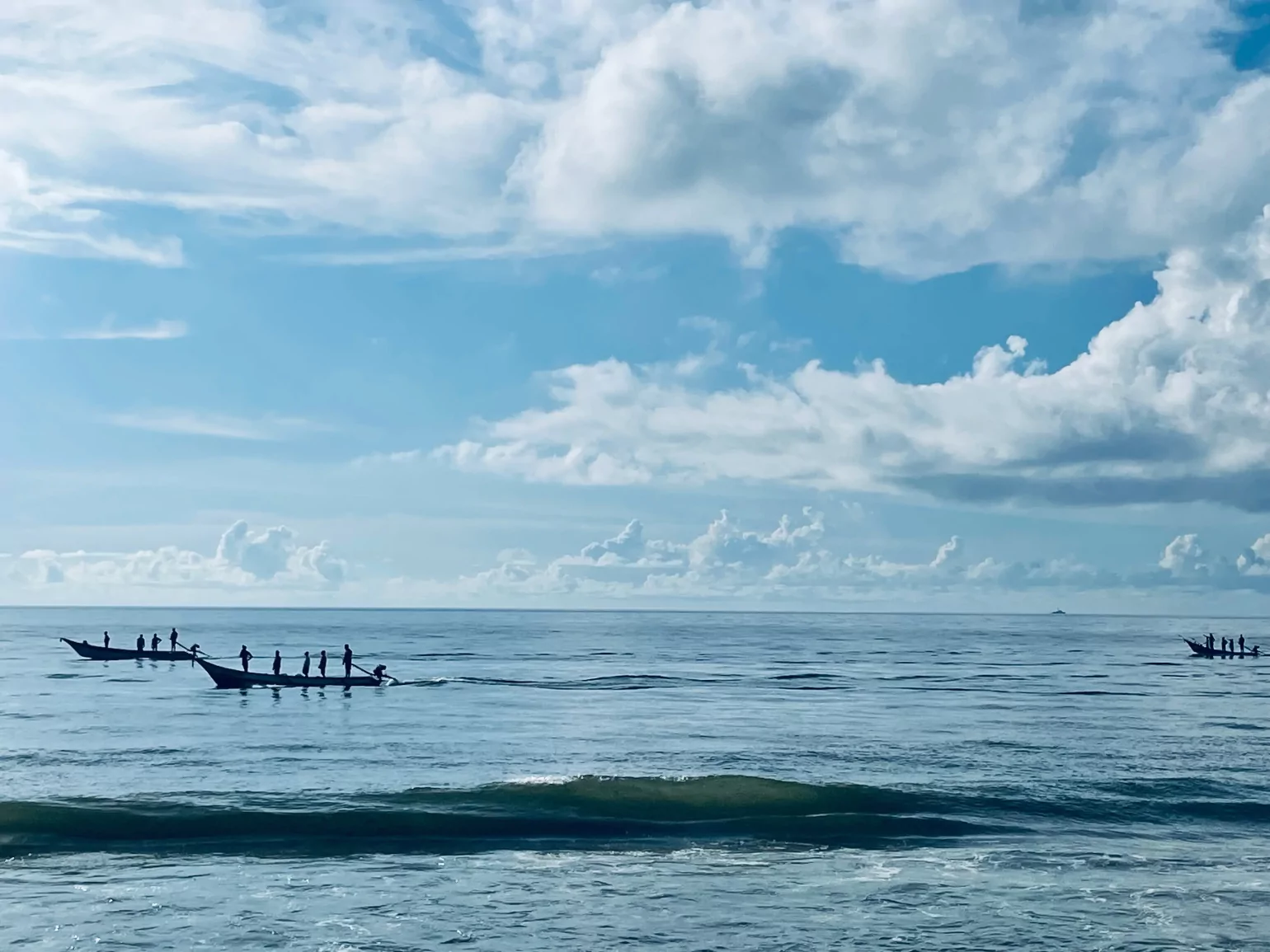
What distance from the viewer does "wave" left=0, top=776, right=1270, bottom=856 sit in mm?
33031

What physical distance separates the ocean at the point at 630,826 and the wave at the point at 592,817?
0.15 m

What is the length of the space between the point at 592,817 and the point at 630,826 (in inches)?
67.5

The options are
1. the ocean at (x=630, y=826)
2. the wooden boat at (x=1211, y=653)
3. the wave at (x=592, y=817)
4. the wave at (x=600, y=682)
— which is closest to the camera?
the ocean at (x=630, y=826)

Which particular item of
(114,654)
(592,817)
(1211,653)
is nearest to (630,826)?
(592,817)

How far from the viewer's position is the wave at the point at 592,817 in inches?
1300

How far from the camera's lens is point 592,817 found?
36156 millimetres

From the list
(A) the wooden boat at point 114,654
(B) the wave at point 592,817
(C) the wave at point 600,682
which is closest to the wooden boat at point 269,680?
(C) the wave at point 600,682

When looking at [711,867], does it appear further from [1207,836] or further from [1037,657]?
[1037,657]

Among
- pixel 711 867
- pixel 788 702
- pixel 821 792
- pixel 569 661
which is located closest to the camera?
pixel 711 867

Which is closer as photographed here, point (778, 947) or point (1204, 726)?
point (778, 947)

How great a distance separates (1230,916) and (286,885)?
21.6 meters

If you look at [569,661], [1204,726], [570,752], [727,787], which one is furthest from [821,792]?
[569,661]

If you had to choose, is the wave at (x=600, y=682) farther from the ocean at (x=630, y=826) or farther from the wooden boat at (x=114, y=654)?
the wooden boat at (x=114, y=654)

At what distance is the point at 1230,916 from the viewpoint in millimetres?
24875
